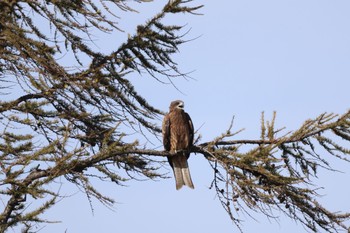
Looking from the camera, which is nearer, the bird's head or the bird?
the bird

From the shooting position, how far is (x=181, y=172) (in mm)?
8773

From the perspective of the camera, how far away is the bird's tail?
874 cm

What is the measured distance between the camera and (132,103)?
7582mm

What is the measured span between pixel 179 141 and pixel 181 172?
418 mm

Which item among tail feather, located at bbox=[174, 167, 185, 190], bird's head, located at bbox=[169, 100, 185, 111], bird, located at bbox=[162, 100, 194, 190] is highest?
bird's head, located at bbox=[169, 100, 185, 111]

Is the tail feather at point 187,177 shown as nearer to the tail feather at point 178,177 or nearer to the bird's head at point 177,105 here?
the tail feather at point 178,177

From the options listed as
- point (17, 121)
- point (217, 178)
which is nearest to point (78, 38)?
point (17, 121)

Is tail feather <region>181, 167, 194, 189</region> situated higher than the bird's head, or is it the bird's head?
→ the bird's head

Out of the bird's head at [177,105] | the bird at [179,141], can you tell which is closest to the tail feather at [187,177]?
the bird at [179,141]

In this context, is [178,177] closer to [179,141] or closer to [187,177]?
[187,177]

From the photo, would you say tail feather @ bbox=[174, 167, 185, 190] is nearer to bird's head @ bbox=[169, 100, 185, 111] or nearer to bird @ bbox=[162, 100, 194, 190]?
bird @ bbox=[162, 100, 194, 190]

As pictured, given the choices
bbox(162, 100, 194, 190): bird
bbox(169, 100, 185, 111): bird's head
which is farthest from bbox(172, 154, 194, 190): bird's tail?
bbox(169, 100, 185, 111): bird's head

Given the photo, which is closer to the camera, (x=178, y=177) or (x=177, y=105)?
(x=178, y=177)

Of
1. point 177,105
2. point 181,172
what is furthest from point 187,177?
point 177,105
